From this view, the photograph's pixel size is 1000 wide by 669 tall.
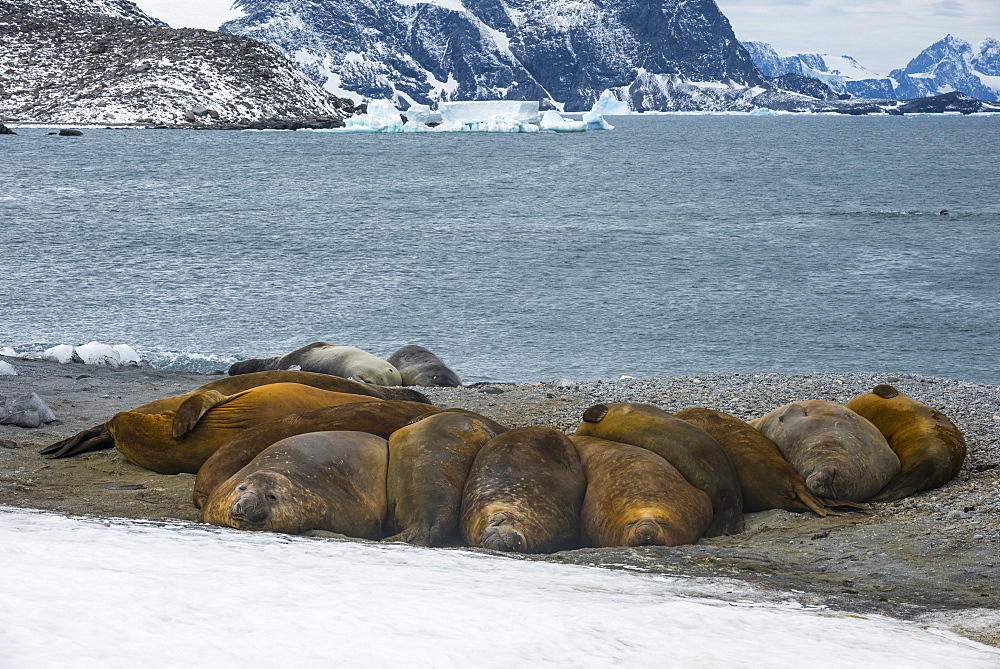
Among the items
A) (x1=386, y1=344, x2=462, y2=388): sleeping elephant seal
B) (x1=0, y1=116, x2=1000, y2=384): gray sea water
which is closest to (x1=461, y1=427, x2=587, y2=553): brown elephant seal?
(x1=386, y1=344, x2=462, y2=388): sleeping elephant seal

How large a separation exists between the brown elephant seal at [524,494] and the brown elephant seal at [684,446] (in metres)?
0.63

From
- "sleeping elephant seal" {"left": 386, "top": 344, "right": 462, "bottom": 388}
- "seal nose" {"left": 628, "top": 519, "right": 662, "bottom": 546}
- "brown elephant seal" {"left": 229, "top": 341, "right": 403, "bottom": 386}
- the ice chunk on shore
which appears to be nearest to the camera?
"seal nose" {"left": 628, "top": 519, "right": 662, "bottom": 546}

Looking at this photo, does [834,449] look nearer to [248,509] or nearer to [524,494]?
[524,494]

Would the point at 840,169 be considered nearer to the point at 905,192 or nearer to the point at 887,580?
the point at 905,192

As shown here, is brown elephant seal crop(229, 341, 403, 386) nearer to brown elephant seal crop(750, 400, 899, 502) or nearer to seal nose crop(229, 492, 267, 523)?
brown elephant seal crop(750, 400, 899, 502)

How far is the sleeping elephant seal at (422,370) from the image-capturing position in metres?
12.7

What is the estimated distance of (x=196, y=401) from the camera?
22.4 feet

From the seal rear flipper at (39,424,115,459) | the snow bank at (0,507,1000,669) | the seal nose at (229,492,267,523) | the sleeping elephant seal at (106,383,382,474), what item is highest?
the snow bank at (0,507,1000,669)

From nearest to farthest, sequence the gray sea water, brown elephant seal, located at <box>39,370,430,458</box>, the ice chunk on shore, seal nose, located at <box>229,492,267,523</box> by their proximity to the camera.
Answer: seal nose, located at <box>229,492,267,523</box>
brown elephant seal, located at <box>39,370,430,458</box>
the gray sea water
the ice chunk on shore

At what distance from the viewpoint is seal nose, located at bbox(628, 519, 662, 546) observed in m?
5.32

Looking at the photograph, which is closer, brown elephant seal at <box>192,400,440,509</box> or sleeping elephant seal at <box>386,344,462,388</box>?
brown elephant seal at <box>192,400,440,509</box>

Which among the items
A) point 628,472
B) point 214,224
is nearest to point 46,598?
point 628,472

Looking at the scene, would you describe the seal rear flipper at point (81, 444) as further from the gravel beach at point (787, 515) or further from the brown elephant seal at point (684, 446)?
the brown elephant seal at point (684, 446)

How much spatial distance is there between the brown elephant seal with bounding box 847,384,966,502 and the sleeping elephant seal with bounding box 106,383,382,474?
14.7 ft
